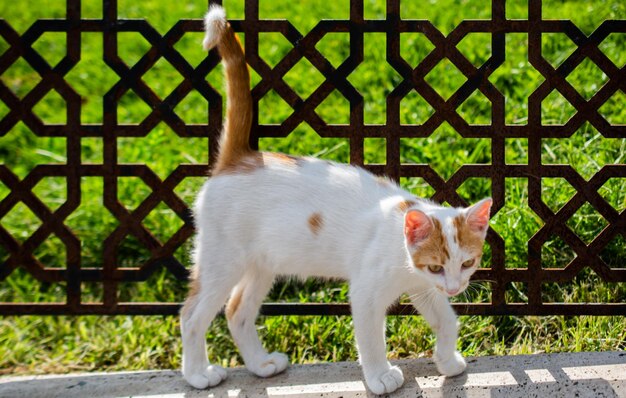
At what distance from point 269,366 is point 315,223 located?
591 mm

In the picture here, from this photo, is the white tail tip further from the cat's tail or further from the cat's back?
the cat's back

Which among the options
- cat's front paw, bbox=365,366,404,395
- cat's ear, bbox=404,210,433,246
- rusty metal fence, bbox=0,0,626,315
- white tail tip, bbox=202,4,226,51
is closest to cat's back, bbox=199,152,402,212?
rusty metal fence, bbox=0,0,626,315

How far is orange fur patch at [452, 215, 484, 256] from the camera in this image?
8.13 ft

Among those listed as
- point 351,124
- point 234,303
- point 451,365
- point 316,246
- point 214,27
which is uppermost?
point 214,27

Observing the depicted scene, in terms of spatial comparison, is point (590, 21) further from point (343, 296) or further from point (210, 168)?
point (210, 168)

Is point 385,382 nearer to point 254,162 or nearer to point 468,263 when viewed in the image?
point 468,263

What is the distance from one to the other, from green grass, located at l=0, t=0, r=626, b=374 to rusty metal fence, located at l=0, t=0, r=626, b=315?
281 millimetres

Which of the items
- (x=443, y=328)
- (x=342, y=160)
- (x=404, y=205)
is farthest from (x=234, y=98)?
(x=342, y=160)

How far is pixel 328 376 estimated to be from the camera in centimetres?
294

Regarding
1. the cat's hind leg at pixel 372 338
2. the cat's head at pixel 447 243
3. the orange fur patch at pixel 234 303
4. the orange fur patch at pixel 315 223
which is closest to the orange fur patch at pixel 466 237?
the cat's head at pixel 447 243

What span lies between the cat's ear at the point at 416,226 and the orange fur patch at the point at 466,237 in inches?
3.3

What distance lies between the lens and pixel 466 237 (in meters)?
2.49

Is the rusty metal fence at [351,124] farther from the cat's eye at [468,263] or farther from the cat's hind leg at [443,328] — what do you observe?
the cat's eye at [468,263]

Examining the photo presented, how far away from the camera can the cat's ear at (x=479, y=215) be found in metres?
2.49
